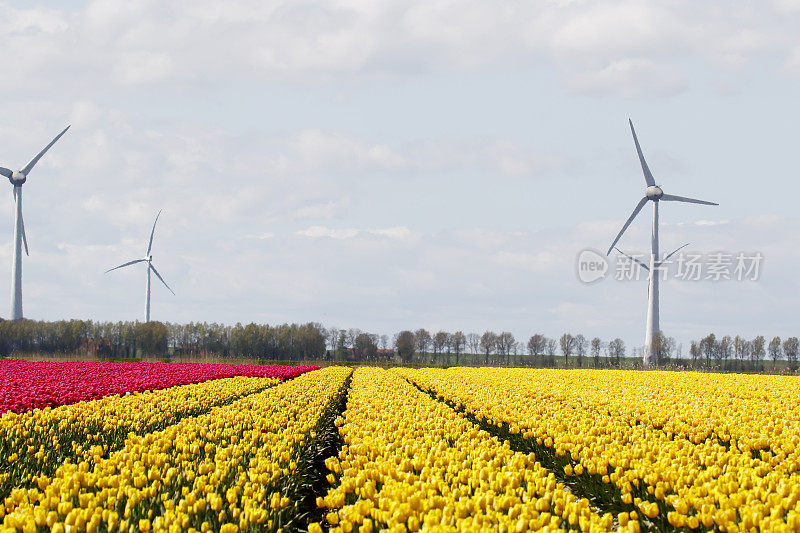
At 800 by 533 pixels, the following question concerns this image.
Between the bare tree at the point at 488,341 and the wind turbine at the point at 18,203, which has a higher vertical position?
the wind turbine at the point at 18,203

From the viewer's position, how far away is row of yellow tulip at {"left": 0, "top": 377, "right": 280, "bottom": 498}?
8477 millimetres

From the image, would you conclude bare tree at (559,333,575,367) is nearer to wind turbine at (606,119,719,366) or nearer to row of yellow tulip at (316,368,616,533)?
wind turbine at (606,119,719,366)

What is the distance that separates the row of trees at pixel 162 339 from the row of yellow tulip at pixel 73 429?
75.9 m

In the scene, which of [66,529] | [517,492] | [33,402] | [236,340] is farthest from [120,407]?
[236,340]

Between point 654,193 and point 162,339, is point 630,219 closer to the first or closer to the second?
point 654,193

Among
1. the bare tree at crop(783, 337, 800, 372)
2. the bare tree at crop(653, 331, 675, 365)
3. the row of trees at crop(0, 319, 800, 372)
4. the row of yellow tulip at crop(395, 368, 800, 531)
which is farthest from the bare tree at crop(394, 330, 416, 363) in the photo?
the row of yellow tulip at crop(395, 368, 800, 531)

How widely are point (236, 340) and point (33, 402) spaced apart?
87495 mm

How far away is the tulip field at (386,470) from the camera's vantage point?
579cm

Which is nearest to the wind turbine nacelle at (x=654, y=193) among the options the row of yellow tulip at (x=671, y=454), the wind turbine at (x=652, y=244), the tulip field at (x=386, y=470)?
the wind turbine at (x=652, y=244)

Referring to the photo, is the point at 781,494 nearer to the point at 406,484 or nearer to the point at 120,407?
the point at 406,484

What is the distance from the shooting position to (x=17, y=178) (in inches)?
2707

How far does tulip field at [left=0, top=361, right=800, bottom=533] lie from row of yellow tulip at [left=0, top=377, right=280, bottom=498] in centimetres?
4

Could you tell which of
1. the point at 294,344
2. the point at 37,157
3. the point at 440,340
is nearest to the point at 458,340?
the point at 440,340

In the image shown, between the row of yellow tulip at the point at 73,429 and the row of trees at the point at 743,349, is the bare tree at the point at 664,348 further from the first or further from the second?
the row of yellow tulip at the point at 73,429
